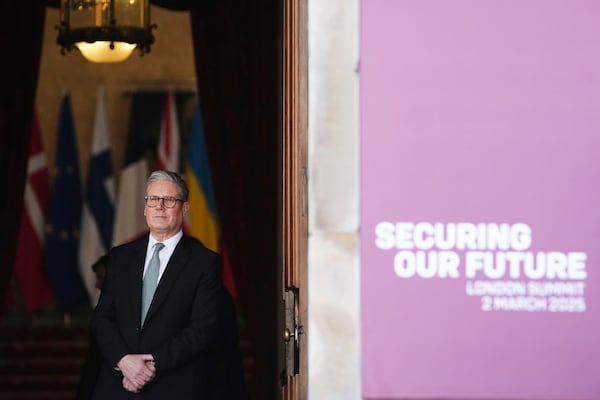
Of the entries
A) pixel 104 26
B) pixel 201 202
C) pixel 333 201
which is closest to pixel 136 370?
pixel 333 201

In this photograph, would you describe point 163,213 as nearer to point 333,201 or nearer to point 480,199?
point 333,201

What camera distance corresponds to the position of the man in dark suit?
3.92 m

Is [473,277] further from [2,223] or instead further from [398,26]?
[2,223]

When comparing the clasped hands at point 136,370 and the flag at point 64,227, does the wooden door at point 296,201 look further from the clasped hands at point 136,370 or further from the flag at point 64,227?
the flag at point 64,227

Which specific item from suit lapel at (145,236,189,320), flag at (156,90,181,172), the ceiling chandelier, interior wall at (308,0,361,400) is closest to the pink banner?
interior wall at (308,0,361,400)

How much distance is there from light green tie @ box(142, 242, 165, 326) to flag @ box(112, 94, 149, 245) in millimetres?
4638

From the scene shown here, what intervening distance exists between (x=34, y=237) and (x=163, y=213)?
481 centimetres

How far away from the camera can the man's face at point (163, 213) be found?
4.07 m

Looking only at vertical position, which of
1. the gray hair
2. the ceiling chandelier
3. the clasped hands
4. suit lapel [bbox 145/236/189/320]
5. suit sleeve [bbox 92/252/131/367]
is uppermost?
the ceiling chandelier

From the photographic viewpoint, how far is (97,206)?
28.7 feet

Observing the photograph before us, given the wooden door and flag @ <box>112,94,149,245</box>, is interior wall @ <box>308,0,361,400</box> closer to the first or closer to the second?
the wooden door

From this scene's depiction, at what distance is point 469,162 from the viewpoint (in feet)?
11.1

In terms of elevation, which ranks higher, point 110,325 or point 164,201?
point 164,201

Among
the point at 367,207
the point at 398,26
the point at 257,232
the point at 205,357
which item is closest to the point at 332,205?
the point at 367,207
